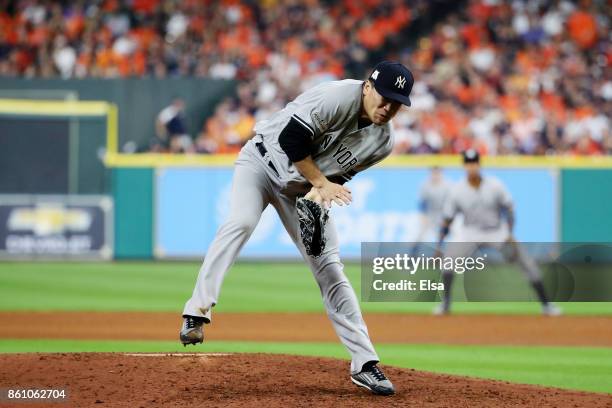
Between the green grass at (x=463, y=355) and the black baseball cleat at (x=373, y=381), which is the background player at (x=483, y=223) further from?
the black baseball cleat at (x=373, y=381)

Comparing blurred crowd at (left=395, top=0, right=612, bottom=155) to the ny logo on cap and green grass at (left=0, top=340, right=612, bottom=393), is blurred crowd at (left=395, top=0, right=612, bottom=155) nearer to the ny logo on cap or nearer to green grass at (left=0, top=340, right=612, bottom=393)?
green grass at (left=0, top=340, right=612, bottom=393)

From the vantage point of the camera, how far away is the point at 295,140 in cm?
511

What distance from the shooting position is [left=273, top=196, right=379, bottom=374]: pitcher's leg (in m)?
5.47

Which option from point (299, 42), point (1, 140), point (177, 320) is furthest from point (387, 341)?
point (299, 42)

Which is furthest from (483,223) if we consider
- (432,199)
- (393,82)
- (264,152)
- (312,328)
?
(393,82)

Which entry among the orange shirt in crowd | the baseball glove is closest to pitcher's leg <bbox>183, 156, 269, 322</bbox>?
the baseball glove

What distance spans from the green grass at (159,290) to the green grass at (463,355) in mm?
2786

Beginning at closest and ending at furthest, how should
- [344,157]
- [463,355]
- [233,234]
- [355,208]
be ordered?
[233,234]
[344,157]
[463,355]
[355,208]

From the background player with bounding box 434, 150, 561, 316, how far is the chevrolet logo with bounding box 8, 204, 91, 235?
26.0 feet

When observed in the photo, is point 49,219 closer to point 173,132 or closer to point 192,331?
point 173,132

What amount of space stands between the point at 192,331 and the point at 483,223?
7127mm

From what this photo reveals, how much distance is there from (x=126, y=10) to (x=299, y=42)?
3614mm

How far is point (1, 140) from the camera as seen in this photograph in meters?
17.1

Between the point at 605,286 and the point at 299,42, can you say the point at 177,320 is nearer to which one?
the point at 605,286
